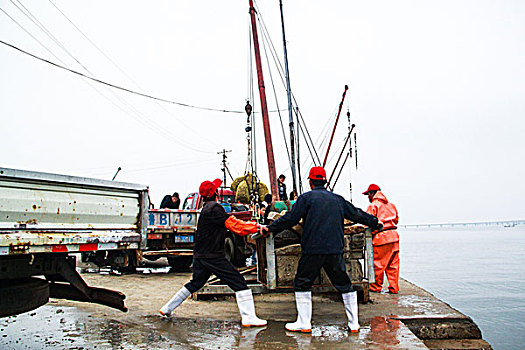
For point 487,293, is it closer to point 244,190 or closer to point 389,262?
point 389,262

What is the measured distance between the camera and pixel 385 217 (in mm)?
7012

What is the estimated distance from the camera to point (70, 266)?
14.1 ft

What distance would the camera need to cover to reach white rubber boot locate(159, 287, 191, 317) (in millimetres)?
5203

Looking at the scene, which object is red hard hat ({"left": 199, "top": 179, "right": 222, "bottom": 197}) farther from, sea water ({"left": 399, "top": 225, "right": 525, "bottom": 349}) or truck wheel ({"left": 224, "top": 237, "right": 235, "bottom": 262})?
sea water ({"left": 399, "top": 225, "right": 525, "bottom": 349})

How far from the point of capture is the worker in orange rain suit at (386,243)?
22.9 feet

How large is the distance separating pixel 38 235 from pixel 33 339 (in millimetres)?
1668

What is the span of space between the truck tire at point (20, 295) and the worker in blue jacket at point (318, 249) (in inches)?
97.4

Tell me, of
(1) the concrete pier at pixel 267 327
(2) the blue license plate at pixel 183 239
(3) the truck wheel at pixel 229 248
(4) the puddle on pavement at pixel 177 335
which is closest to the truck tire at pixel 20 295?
(4) the puddle on pavement at pixel 177 335

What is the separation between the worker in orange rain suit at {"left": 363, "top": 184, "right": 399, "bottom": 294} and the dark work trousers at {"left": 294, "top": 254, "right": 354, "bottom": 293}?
99.8 inches

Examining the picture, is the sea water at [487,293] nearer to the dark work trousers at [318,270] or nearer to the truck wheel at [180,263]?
the dark work trousers at [318,270]

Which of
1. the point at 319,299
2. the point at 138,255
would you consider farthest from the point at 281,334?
the point at 319,299

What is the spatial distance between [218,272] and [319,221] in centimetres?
138

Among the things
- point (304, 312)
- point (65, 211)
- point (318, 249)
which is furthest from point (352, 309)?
point (65, 211)

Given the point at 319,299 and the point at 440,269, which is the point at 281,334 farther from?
the point at 440,269
